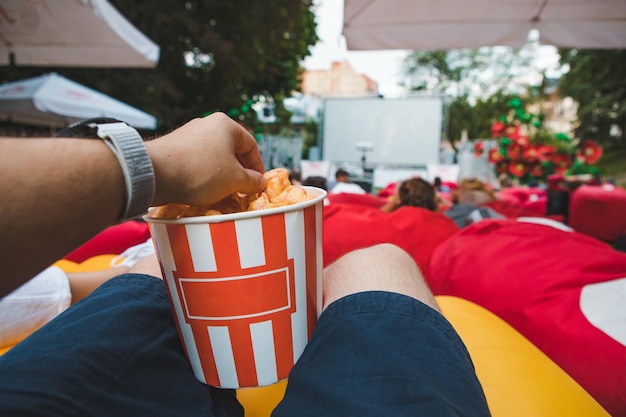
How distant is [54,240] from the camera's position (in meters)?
0.40

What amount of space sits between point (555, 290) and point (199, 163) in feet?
3.81

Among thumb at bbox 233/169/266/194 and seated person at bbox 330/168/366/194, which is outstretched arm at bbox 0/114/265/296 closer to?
thumb at bbox 233/169/266/194

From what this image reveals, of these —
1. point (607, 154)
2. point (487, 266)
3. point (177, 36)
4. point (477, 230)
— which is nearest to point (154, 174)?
point (487, 266)

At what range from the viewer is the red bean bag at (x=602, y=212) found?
13.5 feet

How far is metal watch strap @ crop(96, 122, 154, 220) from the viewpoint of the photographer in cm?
47

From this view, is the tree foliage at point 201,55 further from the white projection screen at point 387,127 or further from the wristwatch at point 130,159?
the wristwatch at point 130,159

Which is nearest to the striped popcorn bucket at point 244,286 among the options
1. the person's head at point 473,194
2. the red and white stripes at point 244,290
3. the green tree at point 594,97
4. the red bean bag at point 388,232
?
Answer: the red and white stripes at point 244,290

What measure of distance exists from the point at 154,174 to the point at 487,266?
1.27 m

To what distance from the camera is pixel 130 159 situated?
1.54 ft

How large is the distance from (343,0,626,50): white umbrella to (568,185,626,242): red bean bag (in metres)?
1.83

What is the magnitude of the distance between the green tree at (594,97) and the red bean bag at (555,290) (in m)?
16.4

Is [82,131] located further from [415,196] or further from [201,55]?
[201,55]

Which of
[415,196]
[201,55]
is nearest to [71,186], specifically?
[415,196]

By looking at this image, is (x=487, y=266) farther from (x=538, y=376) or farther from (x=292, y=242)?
(x=292, y=242)
